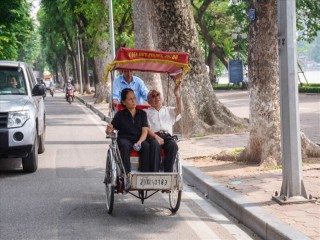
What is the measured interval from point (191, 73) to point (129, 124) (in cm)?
868

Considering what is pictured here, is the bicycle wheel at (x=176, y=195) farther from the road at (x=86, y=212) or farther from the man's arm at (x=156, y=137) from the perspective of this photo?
the man's arm at (x=156, y=137)

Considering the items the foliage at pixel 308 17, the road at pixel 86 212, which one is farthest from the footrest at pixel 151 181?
the foliage at pixel 308 17

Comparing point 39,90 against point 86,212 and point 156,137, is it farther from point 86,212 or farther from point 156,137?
point 156,137

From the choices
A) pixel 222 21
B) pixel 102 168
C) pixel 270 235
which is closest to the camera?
pixel 270 235

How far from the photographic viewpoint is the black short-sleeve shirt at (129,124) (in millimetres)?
7414

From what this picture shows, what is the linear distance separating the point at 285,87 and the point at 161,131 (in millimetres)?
1546

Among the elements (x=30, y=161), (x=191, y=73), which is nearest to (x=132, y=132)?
(x=30, y=161)

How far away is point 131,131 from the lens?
741 cm

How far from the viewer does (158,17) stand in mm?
15258

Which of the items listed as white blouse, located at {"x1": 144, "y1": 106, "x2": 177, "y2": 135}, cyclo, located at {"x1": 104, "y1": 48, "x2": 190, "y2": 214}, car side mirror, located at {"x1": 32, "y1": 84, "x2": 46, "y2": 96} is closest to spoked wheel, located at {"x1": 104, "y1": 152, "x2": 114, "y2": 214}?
cyclo, located at {"x1": 104, "y1": 48, "x2": 190, "y2": 214}

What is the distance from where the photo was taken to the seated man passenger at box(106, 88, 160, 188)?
714 centimetres

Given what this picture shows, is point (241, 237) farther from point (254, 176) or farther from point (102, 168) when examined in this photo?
point (102, 168)

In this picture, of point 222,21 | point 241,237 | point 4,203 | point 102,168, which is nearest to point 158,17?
point 102,168

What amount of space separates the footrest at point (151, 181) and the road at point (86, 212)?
39 centimetres
